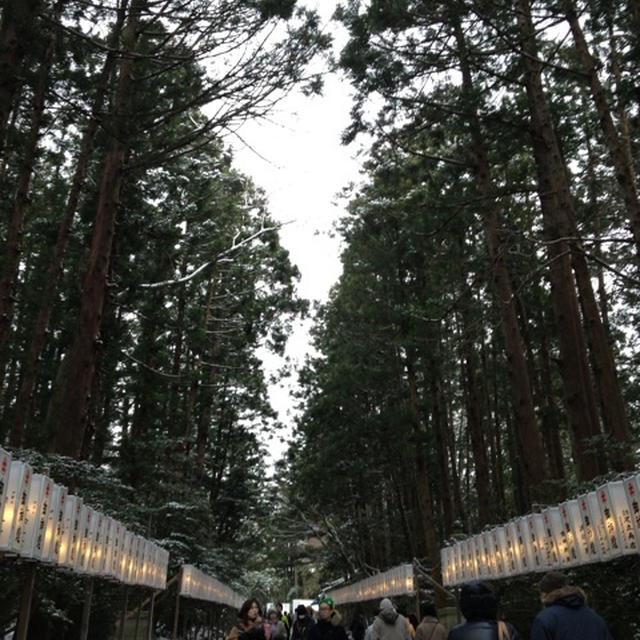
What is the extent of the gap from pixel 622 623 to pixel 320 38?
8.90m

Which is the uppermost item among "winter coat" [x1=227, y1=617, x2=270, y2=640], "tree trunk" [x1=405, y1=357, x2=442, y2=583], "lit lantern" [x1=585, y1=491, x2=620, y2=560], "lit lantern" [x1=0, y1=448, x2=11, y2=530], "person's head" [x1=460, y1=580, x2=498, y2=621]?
"tree trunk" [x1=405, y1=357, x2=442, y2=583]

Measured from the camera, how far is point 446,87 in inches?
488

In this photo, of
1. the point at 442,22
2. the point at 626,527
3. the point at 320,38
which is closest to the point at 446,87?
the point at 442,22

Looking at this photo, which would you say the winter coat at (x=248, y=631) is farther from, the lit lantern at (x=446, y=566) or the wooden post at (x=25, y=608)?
the lit lantern at (x=446, y=566)

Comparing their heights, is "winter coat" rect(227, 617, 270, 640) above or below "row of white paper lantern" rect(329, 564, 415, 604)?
below

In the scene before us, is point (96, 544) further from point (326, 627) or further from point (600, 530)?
point (600, 530)

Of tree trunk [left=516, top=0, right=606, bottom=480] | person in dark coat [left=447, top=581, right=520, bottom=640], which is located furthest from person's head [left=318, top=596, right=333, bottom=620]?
tree trunk [left=516, top=0, right=606, bottom=480]

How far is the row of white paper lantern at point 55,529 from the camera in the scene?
4.30 m

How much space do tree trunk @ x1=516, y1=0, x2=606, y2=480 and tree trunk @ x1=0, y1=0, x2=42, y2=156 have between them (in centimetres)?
634

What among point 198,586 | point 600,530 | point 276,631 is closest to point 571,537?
point 600,530

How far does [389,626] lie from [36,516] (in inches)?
141

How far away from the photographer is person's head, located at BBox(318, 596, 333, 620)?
21.4 feet

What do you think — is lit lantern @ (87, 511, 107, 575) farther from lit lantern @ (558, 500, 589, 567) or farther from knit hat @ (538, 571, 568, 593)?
lit lantern @ (558, 500, 589, 567)

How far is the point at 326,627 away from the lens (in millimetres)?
6395
